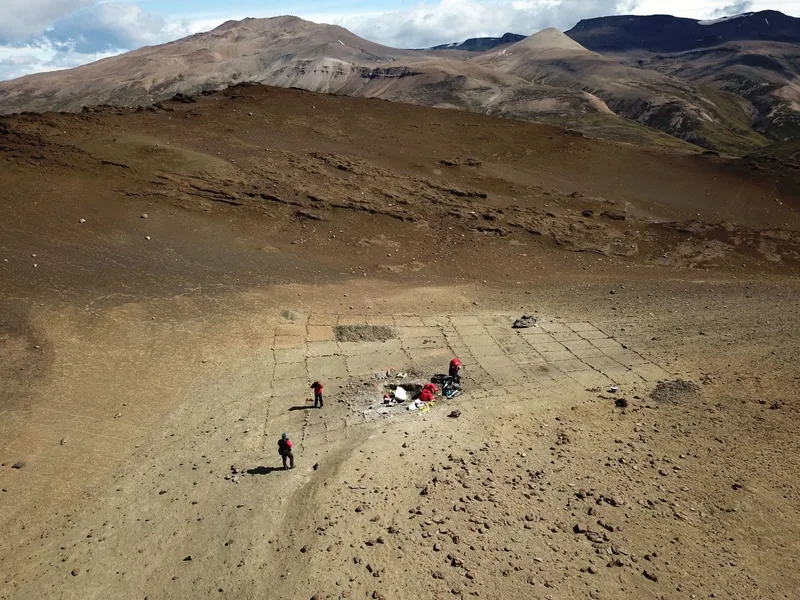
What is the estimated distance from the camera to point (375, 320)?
19.0m

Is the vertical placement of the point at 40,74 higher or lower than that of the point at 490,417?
higher

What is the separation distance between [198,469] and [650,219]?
24421 millimetres

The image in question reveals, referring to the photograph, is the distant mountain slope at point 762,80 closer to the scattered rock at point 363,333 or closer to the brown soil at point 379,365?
the brown soil at point 379,365

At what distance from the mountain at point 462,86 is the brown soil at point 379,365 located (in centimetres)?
8418

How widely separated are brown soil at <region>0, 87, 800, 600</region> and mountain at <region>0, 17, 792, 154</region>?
276 feet

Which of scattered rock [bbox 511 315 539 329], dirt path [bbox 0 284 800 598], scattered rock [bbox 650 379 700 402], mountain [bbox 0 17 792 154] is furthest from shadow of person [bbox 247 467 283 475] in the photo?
mountain [bbox 0 17 792 154]

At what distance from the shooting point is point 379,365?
16219 mm

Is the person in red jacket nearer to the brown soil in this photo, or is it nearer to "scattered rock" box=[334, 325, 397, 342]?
the brown soil

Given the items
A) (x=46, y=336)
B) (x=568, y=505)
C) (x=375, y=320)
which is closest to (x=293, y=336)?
(x=375, y=320)

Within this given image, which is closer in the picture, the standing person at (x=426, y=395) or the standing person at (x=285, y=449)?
the standing person at (x=285, y=449)

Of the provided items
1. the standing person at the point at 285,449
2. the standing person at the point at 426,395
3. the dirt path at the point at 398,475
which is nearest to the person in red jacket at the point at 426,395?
the standing person at the point at 426,395

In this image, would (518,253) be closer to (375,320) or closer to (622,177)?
(375,320)

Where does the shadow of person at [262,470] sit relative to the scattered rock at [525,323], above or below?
above

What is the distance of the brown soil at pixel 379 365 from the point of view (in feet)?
30.7
